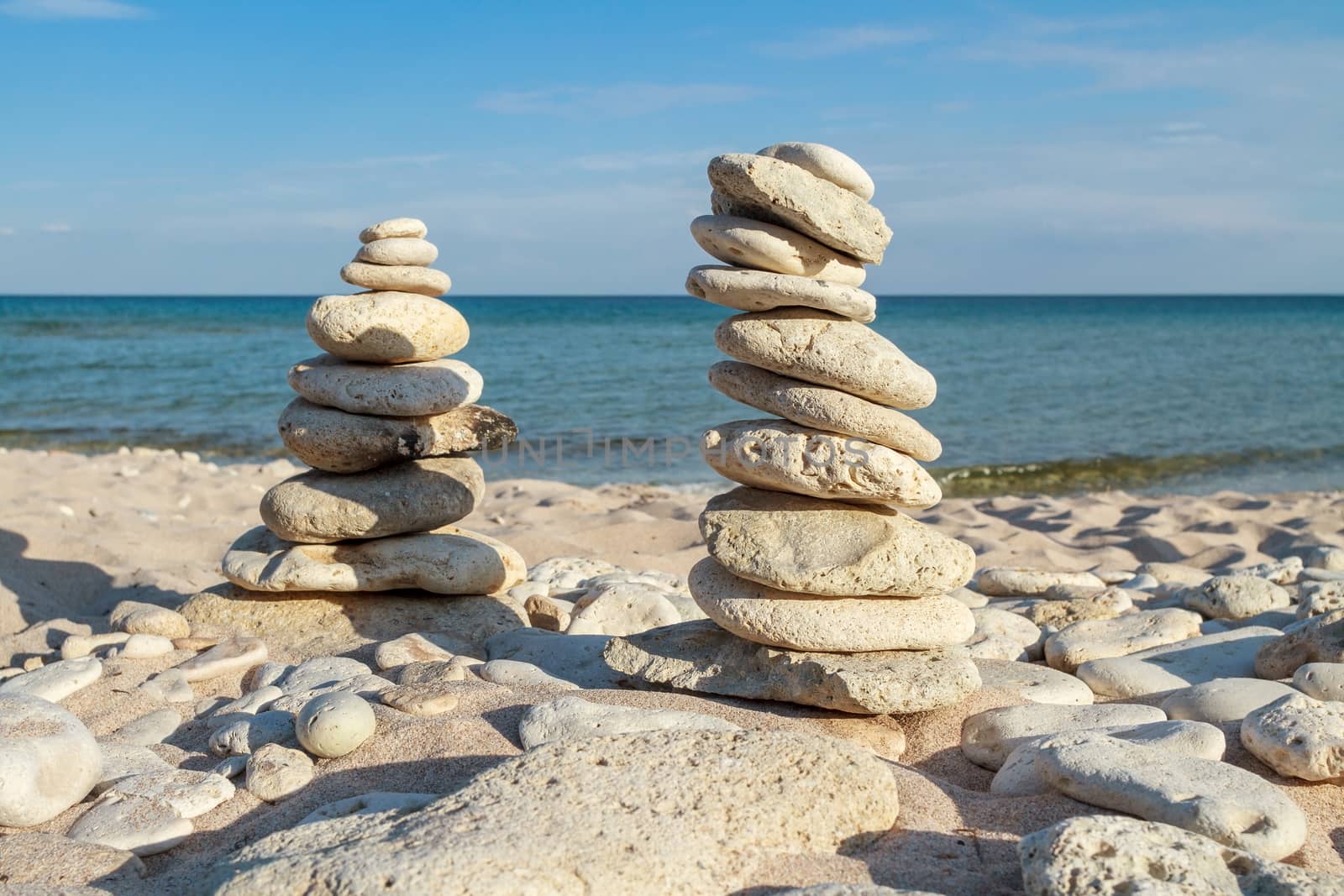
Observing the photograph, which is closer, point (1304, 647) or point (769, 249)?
point (769, 249)

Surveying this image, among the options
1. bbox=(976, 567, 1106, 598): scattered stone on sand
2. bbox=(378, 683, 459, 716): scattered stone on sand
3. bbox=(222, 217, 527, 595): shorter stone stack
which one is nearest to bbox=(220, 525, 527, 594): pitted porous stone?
bbox=(222, 217, 527, 595): shorter stone stack

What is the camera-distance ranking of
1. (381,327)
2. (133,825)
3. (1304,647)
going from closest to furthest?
(133,825), (1304,647), (381,327)

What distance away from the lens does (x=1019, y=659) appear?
5.20m

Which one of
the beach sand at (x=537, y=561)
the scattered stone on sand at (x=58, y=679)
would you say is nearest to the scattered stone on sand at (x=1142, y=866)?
the beach sand at (x=537, y=561)

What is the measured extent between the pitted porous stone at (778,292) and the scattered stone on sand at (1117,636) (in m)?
1.91

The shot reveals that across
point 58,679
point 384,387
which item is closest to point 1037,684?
point 384,387

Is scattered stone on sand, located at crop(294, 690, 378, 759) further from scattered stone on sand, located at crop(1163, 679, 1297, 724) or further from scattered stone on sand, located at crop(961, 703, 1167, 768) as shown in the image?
scattered stone on sand, located at crop(1163, 679, 1297, 724)

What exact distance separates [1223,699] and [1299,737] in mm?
649

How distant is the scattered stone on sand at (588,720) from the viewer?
3.33m

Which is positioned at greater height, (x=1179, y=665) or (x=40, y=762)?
(x=40, y=762)

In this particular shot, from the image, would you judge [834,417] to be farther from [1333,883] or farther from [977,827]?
[1333,883]

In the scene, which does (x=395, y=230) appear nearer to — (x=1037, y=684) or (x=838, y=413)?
(x=838, y=413)

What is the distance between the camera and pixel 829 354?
406cm

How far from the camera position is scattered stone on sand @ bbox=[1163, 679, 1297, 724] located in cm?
382
